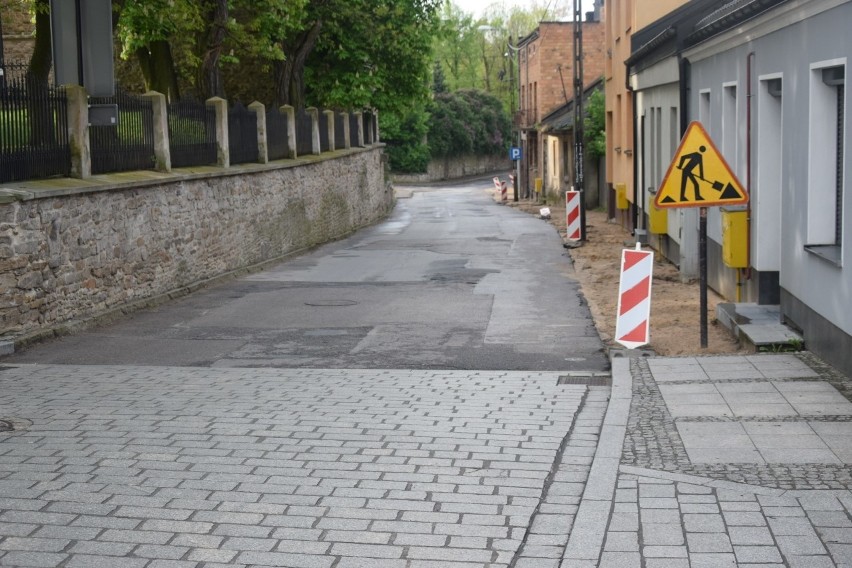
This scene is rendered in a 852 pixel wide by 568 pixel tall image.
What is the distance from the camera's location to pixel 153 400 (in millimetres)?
9266

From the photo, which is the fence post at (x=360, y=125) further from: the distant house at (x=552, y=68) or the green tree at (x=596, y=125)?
the distant house at (x=552, y=68)

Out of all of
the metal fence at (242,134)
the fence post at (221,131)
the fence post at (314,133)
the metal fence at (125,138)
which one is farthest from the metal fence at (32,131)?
the fence post at (314,133)

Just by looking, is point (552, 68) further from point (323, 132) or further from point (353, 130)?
point (323, 132)

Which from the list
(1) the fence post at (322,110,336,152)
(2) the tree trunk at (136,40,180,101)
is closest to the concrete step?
(2) the tree trunk at (136,40,180,101)

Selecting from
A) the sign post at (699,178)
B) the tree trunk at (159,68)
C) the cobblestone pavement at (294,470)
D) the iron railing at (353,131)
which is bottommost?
the cobblestone pavement at (294,470)

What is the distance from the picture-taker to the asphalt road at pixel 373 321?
1183cm

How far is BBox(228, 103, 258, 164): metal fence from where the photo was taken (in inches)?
877

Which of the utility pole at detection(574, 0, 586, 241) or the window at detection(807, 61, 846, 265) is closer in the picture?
the window at detection(807, 61, 846, 265)


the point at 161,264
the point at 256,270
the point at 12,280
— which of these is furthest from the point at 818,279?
the point at 256,270

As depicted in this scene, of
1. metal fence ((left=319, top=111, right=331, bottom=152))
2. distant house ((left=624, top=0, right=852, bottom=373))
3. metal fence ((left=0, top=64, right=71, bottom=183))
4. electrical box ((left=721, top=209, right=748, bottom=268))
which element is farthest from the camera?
metal fence ((left=319, top=111, right=331, bottom=152))

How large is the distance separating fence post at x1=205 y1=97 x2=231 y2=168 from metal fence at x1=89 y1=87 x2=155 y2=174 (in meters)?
3.29

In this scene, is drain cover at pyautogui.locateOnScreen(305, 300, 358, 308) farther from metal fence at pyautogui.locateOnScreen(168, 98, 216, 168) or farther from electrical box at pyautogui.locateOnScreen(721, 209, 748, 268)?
electrical box at pyautogui.locateOnScreen(721, 209, 748, 268)

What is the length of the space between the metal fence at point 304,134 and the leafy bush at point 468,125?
163 feet

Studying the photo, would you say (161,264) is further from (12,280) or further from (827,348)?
(827,348)
